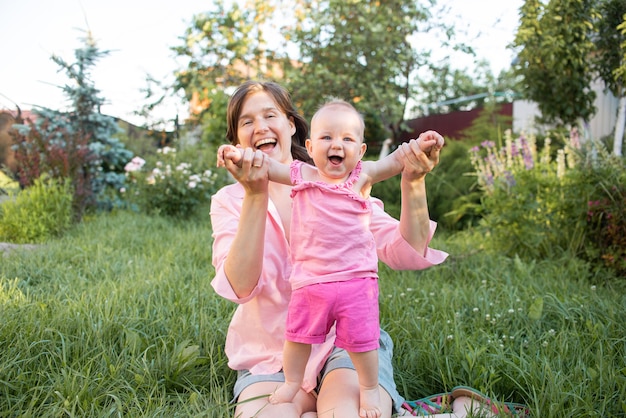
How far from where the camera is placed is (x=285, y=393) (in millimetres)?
1689

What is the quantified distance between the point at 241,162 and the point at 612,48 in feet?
18.1

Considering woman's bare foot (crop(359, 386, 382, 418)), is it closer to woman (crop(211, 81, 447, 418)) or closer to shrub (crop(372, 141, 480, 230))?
woman (crop(211, 81, 447, 418))

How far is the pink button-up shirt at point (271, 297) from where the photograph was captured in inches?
77.2

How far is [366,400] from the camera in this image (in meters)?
1.65

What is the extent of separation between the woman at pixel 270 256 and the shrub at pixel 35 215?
365 centimetres

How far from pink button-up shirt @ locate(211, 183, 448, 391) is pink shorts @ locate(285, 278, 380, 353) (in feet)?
1.08

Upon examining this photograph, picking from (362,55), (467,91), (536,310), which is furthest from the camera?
(467,91)

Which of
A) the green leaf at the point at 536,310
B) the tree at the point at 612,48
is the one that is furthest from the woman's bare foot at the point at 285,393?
the tree at the point at 612,48

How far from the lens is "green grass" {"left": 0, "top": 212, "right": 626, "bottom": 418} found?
72.1 inches

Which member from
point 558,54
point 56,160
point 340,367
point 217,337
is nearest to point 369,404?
point 340,367

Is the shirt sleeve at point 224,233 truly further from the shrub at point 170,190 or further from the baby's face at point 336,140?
the shrub at point 170,190

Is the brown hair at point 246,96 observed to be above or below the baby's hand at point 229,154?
above

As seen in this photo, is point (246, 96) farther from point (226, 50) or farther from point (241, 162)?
point (226, 50)

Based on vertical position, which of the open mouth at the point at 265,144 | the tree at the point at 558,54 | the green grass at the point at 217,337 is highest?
the tree at the point at 558,54
